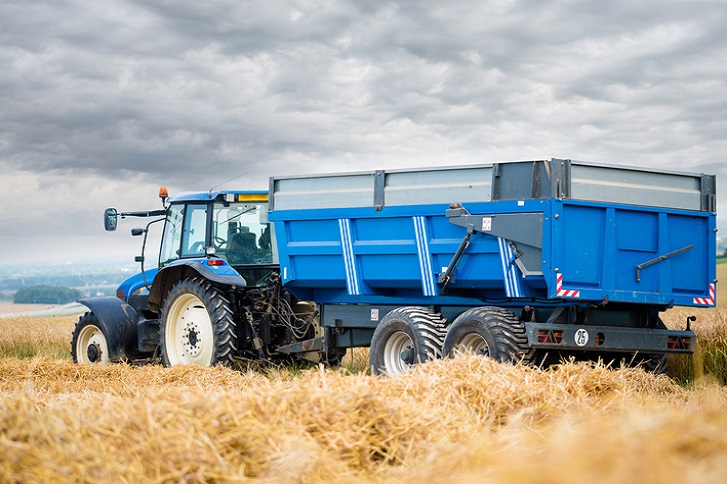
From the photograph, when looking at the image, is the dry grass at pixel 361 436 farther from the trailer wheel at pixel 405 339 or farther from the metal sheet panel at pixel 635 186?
the metal sheet panel at pixel 635 186

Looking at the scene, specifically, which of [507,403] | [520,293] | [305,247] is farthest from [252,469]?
[305,247]

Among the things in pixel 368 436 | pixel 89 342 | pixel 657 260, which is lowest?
pixel 89 342

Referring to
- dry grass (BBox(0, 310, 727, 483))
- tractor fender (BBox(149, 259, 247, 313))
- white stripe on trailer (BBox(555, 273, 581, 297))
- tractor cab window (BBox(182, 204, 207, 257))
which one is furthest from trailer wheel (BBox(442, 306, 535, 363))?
tractor cab window (BBox(182, 204, 207, 257))

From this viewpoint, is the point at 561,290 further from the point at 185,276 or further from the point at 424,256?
the point at 185,276

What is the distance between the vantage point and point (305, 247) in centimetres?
1102

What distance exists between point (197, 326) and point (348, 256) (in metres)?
2.57

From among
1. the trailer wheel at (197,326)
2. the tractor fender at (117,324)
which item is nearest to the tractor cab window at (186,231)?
the trailer wheel at (197,326)

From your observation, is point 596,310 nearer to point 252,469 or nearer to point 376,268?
point 376,268

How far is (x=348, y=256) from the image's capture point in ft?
34.9

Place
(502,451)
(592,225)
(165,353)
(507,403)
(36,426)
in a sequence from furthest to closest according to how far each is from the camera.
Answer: (165,353) → (592,225) → (507,403) → (36,426) → (502,451)

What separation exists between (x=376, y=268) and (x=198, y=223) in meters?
3.03

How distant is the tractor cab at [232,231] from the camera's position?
12.1m

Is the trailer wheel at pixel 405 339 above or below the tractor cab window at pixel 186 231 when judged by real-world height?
below

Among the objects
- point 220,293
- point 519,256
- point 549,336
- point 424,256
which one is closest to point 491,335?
point 549,336
